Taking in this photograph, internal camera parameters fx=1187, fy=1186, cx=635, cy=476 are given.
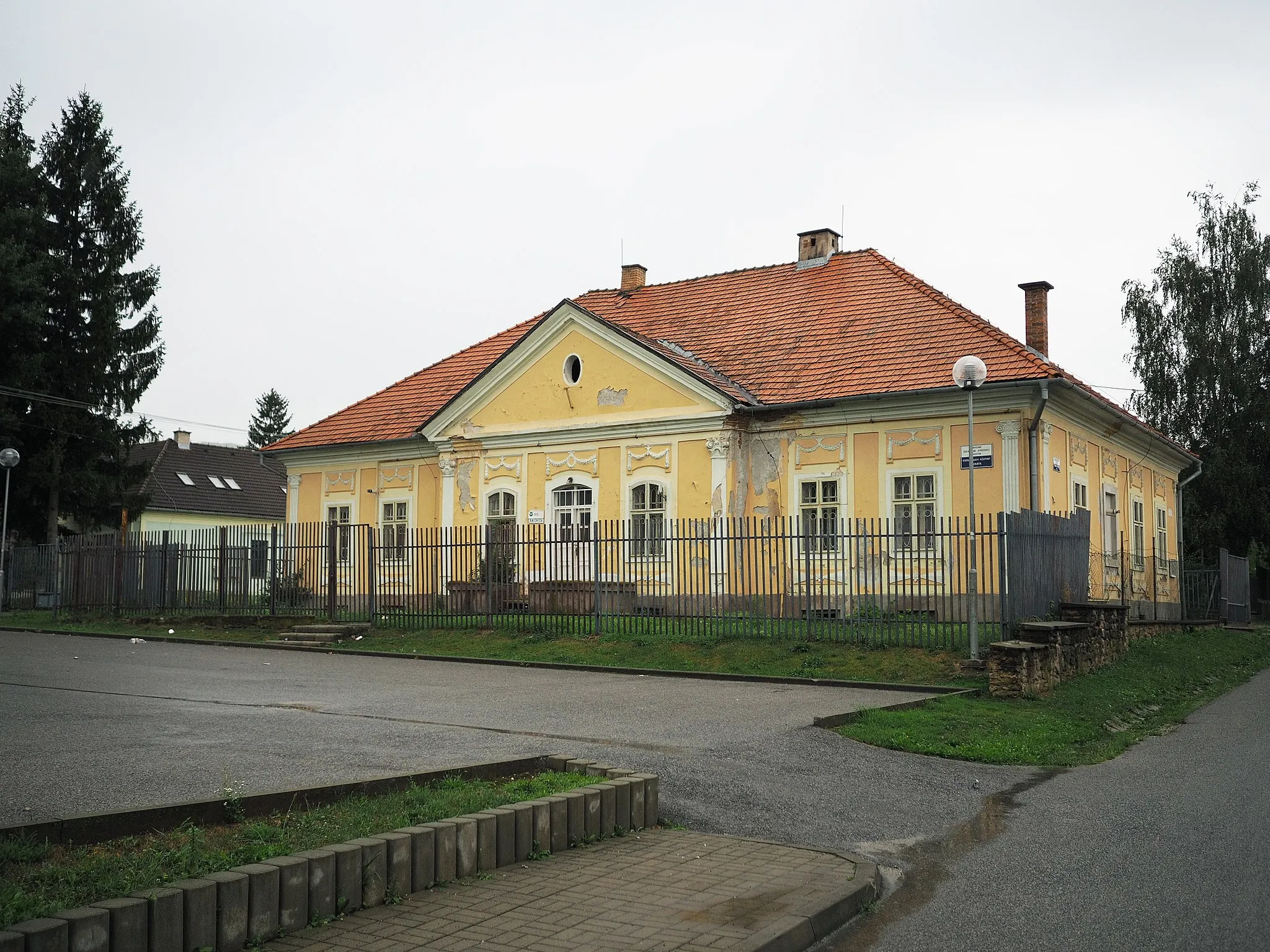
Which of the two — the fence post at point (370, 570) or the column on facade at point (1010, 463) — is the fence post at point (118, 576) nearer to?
the fence post at point (370, 570)

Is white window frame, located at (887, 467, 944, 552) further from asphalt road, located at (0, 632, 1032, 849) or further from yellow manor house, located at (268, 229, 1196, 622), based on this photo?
asphalt road, located at (0, 632, 1032, 849)

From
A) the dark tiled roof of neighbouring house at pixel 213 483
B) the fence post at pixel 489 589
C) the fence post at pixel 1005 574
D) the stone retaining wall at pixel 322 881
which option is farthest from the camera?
the dark tiled roof of neighbouring house at pixel 213 483

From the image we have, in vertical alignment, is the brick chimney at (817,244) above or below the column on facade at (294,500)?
above

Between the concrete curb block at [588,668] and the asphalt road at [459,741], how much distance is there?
0.32 meters

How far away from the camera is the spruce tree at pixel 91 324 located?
3878 cm

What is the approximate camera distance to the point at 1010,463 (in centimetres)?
2256

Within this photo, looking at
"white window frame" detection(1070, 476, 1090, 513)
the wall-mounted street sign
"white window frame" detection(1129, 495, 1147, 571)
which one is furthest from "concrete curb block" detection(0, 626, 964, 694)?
"white window frame" detection(1129, 495, 1147, 571)

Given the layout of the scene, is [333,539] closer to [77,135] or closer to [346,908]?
[346,908]

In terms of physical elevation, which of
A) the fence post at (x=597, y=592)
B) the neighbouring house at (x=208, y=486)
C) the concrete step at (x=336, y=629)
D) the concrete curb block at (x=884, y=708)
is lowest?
the concrete curb block at (x=884, y=708)

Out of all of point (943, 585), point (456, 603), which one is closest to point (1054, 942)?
point (943, 585)

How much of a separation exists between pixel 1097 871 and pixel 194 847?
15.0ft

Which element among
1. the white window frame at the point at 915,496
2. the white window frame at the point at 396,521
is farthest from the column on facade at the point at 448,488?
the white window frame at the point at 915,496

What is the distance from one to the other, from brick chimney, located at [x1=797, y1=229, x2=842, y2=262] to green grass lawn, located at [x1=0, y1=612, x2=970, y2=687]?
1400 cm

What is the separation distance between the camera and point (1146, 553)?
30969 millimetres
